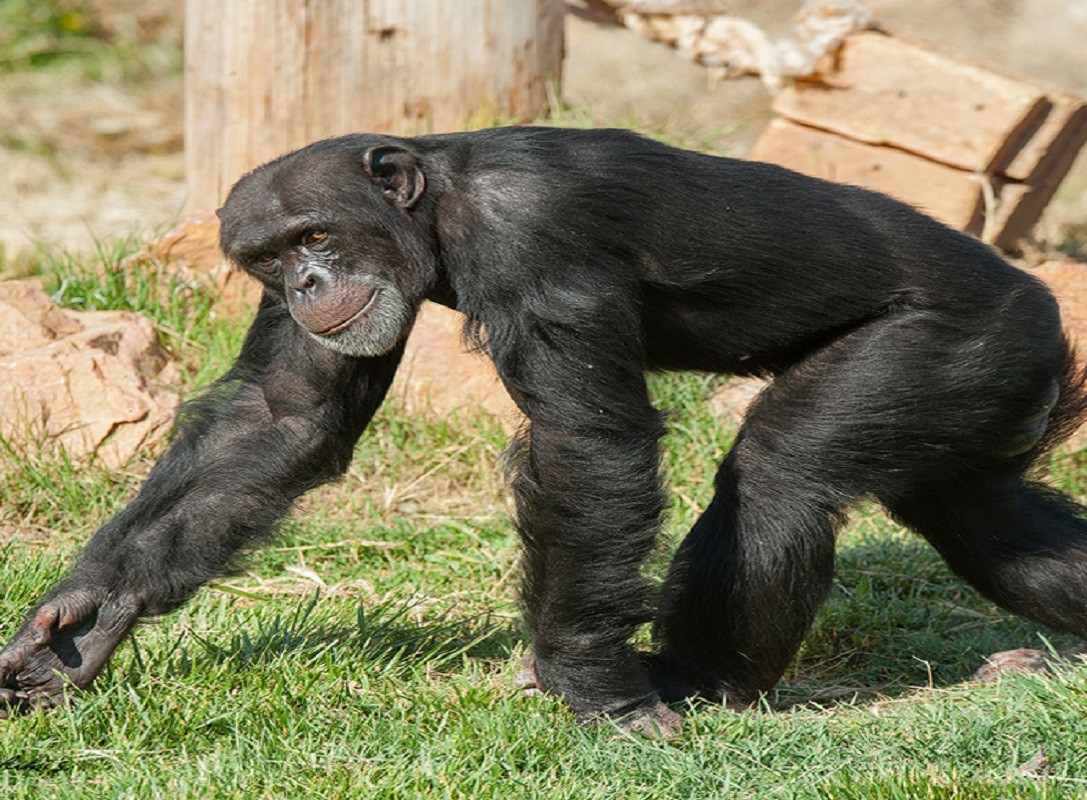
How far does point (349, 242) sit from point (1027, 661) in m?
3.04

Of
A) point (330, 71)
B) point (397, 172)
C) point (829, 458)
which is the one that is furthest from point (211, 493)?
point (330, 71)

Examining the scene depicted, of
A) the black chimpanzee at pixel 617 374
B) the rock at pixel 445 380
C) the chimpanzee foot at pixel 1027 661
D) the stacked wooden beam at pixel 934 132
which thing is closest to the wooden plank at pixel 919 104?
the stacked wooden beam at pixel 934 132

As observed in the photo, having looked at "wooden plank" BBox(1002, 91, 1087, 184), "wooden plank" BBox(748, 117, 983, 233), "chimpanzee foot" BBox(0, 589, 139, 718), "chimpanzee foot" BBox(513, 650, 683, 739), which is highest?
"wooden plank" BBox(1002, 91, 1087, 184)

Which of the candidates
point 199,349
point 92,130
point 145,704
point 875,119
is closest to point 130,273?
point 199,349

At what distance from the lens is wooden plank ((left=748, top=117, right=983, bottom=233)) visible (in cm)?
863

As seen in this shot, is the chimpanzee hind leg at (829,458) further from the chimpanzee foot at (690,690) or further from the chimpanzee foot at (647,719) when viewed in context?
the chimpanzee foot at (647,719)

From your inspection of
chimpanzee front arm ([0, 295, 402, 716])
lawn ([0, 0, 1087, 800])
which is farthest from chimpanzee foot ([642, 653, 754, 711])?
chimpanzee front arm ([0, 295, 402, 716])

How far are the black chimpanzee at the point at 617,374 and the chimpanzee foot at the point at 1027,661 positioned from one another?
226mm

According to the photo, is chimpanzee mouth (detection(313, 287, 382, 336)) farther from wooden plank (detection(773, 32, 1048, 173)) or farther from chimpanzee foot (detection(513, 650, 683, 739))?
wooden plank (detection(773, 32, 1048, 173))

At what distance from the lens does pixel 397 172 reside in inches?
187

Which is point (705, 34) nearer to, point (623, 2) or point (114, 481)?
point (623, 2)

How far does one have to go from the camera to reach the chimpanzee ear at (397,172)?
4723 millimetres

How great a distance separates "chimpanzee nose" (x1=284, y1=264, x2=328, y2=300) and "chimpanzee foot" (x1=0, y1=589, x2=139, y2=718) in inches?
→ 46.7

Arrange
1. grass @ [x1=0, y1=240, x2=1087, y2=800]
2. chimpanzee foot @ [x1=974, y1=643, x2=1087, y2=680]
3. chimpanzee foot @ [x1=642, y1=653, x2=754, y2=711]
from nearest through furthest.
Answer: grass @ [x1=0, y1=240, x2=1087, y2=800] → chimpanzee foot @ [x1=642, y1=653, x2=754, y2=711] → chimpanzee foot @ [x1=974, y1=643, x2=1087, y2=680]
